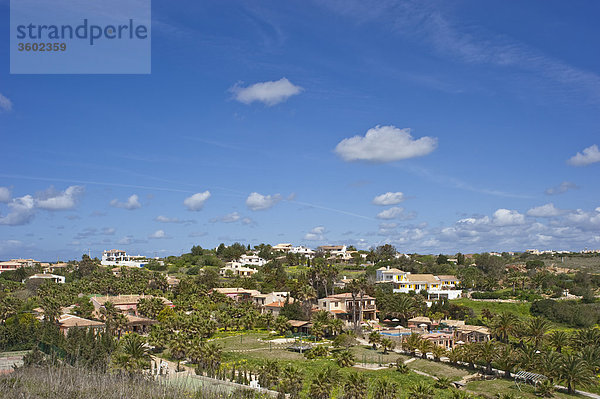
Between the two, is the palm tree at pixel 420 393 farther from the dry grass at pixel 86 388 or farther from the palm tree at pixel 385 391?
the dry grass at pixel 86 388

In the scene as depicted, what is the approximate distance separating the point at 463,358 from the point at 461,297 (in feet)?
160

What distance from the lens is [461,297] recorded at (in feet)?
328

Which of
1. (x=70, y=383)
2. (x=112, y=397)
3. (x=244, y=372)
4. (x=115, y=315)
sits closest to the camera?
(x=112, y=397)

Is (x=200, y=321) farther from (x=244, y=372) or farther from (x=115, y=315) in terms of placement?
(x=244, y=372)

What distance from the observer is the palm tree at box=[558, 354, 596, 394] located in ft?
146

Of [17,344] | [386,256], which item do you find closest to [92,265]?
[17,344]

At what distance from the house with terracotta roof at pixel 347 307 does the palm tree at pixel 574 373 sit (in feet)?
114

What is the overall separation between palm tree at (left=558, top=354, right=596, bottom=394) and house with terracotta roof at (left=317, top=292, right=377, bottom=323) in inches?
1368

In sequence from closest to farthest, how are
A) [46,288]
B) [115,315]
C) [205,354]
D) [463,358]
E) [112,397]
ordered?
[112,397] → [205,354] → [463,358] → [115,315] → [46,288]

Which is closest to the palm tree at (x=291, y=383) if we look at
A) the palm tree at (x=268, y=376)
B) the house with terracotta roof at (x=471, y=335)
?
the palm tree at (x=268, y=376)

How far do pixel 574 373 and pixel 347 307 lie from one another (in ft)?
129

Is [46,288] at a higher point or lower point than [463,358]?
higher

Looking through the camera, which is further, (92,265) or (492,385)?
(92,265)

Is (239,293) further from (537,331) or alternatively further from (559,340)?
(559,340)
